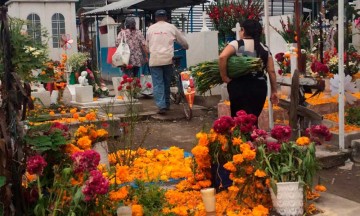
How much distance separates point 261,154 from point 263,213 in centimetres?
49

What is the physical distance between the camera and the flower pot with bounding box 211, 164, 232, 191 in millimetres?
5242

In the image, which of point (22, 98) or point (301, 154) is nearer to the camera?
point (22, 98)

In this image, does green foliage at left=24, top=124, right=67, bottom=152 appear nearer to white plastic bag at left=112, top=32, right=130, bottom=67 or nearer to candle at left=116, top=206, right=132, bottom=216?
candle at left=116, top=206, right=132, bottom=216

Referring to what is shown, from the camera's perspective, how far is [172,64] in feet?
36.0

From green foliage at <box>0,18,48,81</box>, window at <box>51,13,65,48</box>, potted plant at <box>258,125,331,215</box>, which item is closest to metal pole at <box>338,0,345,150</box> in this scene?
potted plant at <box>258,125,331,215</box>

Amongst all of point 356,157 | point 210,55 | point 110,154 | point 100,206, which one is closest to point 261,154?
point 100,206

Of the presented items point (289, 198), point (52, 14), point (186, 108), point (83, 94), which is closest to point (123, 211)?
point (289, 198)

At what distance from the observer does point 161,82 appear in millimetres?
10531

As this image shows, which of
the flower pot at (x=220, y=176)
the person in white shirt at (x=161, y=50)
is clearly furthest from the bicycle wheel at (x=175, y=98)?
the flower pot at (x=220, y=176)

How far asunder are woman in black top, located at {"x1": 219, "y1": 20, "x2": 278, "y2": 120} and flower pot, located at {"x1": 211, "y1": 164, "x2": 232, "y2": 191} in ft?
4.38

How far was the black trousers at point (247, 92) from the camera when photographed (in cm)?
637

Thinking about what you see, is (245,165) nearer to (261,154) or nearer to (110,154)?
(261,154)

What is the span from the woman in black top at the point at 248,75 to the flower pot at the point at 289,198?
1.90 meters

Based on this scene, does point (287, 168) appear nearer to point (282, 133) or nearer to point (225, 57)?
point (282, 133)
